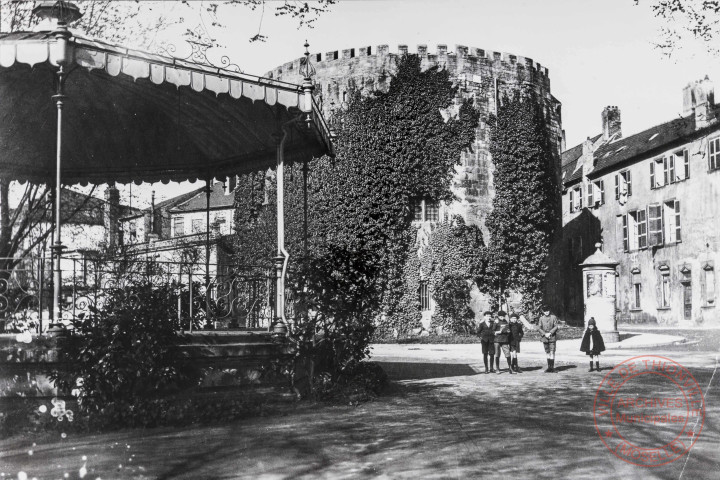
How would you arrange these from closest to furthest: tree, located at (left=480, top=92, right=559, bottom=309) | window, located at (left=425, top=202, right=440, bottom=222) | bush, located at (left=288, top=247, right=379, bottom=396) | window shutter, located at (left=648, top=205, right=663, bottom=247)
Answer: bush, located at (left=288, top=247, right=379, bottom=396), window, located at (left=425, top=202, right=440, bottom=222), tree, located at (left=480, top=92, right=559, bottom=309), window shutter, located at (left=648, top=205, right=663, bottom=247)

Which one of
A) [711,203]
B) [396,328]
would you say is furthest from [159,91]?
[711,203]

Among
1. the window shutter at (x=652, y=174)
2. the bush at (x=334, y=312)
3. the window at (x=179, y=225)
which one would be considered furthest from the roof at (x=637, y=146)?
the window at (x=179, y=225)

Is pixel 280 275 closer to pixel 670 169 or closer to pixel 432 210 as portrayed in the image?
pixel 432 210

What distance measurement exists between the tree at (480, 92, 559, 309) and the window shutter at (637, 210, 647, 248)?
9.69m

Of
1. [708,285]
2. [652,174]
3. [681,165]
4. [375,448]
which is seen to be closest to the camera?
[375,448]

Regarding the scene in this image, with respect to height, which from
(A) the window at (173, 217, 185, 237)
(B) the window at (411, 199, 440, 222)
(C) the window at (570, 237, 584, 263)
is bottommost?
(C) the window at (570, 237, 584, 263)

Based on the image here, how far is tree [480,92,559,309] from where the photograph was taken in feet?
103

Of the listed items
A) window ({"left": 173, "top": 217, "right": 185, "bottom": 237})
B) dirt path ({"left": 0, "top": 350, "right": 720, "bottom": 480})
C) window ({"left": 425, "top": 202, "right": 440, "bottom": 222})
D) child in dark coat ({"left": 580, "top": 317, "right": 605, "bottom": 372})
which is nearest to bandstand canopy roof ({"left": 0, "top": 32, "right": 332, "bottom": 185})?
dirt path ({"left": 0, "top": 350, "right": 720, "bottom": 480})

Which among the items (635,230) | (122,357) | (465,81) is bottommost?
(122,357)

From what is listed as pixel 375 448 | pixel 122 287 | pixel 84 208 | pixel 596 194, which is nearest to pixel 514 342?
pixel 122 287

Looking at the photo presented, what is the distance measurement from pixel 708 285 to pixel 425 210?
13.9 metres

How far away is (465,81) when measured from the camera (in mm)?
31641

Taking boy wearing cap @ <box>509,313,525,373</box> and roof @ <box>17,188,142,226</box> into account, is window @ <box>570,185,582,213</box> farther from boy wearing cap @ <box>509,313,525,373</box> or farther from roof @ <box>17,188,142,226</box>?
roof @ <box>17,188,142,226</box>

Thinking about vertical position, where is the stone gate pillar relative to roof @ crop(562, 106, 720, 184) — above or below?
below
